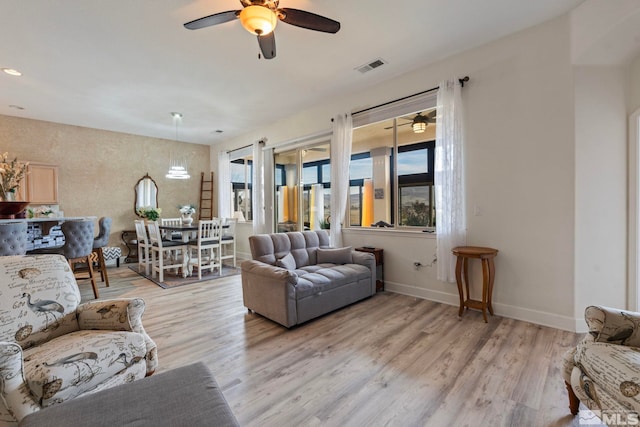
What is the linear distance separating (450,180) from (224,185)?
5697 millimetres

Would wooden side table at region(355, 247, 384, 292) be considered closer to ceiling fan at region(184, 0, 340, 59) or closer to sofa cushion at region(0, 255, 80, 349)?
ceiling fan at region(184, 0, 340, 59)

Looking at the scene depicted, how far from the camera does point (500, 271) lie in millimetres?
3162

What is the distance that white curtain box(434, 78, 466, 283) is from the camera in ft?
10.9

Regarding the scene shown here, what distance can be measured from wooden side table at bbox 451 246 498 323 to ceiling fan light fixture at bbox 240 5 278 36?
2775mm

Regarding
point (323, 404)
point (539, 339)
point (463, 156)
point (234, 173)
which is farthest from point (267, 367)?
point (234, 173)

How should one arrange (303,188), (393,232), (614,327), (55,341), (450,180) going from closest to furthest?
(614,327) < (55,341) < (450,180) < (393,232) < (303,188)

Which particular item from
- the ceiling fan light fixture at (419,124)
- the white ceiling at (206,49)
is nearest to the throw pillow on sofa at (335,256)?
the ceiling fan light fixture at (419,124)

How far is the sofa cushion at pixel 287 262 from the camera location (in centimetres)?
334

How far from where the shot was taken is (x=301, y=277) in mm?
3178

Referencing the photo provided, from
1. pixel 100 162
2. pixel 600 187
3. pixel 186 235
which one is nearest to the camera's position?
pixel 600 187

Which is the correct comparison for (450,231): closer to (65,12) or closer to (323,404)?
(323,404)

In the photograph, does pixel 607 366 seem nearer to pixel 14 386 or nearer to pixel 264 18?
pixel 14 386
